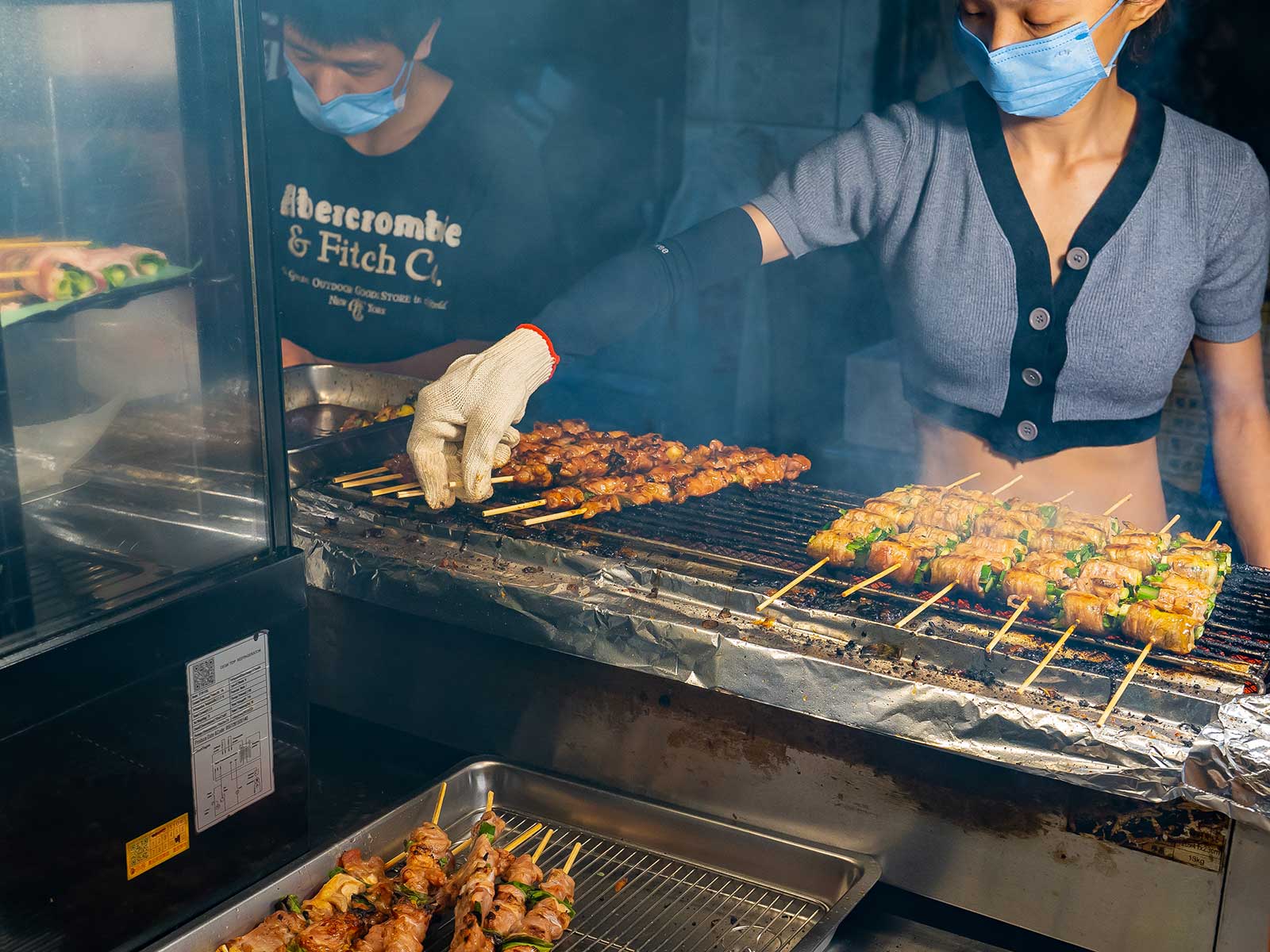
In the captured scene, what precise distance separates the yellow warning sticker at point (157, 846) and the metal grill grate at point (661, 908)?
554 millimetres

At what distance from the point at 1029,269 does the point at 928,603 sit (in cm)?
131

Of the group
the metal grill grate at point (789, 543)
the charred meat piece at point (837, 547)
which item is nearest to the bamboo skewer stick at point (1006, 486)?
the metal grill grate at point (789, 543)

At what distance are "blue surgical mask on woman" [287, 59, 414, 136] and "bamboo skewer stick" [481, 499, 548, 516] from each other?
1.88 meters

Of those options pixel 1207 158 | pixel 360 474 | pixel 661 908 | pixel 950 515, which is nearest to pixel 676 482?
pixel 950 515

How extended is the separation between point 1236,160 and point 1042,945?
7.51 feet

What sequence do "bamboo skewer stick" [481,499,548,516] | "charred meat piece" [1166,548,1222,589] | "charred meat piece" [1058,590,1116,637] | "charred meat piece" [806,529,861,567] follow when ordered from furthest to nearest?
"bamboo skewer stick" [481,499,548,516] → "charred meat piece" [806,529,861,567] → "charred meat piece" [1166,548,1222,589] → "charred meat piece" [1058,590,1116,637]

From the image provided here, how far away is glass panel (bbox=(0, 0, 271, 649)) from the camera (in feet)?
6.66

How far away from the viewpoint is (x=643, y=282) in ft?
10.8

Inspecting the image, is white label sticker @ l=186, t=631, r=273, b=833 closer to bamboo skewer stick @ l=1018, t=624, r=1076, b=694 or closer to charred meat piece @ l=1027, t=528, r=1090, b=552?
bamboo skewer stick @ l=1018, t=624, r=1076, b=694

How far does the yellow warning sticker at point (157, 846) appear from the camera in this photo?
224 centimetres

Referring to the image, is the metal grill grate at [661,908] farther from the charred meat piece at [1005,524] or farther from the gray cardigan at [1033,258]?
the gray cardigan at [1033,258]

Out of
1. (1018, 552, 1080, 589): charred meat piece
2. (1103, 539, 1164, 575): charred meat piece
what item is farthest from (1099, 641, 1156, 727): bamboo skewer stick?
(1103, 539, 1164, 575): charred meat piece

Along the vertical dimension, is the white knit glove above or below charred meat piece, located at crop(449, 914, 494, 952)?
above

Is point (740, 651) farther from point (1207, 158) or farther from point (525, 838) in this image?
point (1207, 158)
